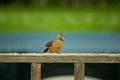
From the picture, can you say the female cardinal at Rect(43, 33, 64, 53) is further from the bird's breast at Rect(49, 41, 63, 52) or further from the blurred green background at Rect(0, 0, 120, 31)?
the blurred green background at Rect(0, 0, 120, 31)

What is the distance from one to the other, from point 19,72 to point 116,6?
0.57 metres

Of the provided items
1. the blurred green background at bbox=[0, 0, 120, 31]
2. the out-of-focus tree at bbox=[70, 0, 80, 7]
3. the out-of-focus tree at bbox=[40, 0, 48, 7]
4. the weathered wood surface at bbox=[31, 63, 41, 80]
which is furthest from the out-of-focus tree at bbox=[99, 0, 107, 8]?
the weathered wood surface at bbox=[31, 63, 41, 80]

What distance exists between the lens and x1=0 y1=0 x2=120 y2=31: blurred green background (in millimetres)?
1361

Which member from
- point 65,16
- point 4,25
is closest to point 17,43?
point 4,25

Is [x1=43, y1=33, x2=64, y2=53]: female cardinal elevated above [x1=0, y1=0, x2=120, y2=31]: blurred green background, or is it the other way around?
[x1=0, y1=0, x2=120, y2=31]: blurred green background

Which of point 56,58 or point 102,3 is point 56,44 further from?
point 102,3

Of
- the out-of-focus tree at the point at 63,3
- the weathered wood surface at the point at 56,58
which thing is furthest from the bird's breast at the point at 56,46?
the out-of-focus tree at the point at 63,3

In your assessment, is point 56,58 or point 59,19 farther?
point 59,19

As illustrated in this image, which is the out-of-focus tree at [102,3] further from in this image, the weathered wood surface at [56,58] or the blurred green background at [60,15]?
the weathered wood surface at [56,58]

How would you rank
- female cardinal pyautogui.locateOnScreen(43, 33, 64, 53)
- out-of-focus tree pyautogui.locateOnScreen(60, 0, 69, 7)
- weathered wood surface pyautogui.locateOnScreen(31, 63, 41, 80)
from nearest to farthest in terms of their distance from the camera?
weathered wood surface pyautogui.locateOnScreen(31, 63, 41, 80) → female cardinal pyautogui.locateOnScreen(43, 33, 64, 53) → out-of-focus tree pyautogui.locateOnScreen(60, 0, 69, 7)

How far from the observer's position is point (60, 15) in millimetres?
1372

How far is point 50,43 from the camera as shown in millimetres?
1218

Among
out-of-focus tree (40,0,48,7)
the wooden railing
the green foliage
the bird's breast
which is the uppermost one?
out-of-focus tree (40,0,48,7)

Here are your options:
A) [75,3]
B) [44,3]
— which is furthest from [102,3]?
[44,3]
